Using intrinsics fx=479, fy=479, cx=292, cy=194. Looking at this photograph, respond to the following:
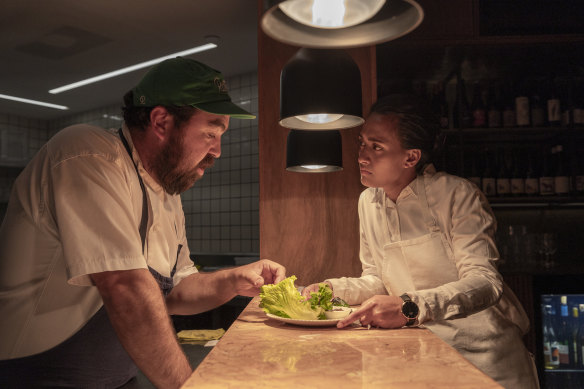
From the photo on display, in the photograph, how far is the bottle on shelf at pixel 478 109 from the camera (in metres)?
3.42

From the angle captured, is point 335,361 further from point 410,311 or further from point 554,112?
point 554,112

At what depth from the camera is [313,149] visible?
2000 mm

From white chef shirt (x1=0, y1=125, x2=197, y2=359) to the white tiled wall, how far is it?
367cm

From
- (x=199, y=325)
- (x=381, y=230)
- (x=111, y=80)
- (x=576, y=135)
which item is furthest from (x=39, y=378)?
(x=111, y=80)

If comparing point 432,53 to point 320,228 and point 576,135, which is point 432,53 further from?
point 320,228

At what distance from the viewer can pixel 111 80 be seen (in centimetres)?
518

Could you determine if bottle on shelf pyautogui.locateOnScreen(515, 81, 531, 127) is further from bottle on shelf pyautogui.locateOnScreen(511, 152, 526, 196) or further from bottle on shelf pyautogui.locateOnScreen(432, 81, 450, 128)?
bottle on shelf pyautogui.locateOnScreen(432, 81, 450, 128)

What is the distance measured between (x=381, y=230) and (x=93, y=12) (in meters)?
2.95

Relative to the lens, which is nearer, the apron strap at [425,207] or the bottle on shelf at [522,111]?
the apron strap at [425,207]

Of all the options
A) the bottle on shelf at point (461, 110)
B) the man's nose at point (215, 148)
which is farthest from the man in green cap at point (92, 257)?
the bottle on shelf at point (461, 110)

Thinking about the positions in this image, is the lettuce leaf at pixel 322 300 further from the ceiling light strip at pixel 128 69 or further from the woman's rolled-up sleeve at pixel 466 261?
the ceiling light strip at pixel 128 69

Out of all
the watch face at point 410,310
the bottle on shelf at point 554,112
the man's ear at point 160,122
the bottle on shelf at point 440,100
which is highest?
the bottle on shelf at point 440,100

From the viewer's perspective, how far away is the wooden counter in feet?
2.71

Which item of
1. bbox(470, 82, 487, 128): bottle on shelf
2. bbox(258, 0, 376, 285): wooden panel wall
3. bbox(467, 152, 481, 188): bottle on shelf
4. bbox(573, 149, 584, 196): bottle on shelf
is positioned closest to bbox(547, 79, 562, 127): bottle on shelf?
bbox(573, 149, 584, 196): bottle on shelf
